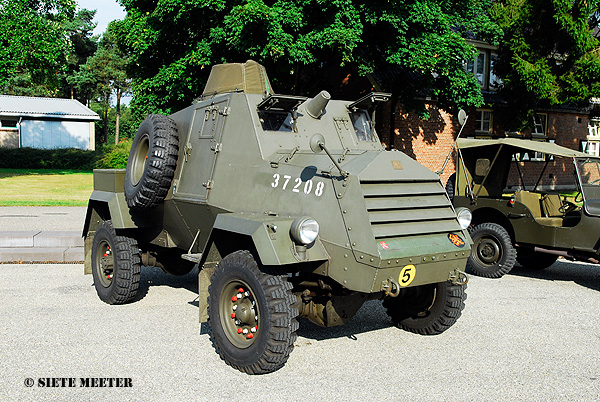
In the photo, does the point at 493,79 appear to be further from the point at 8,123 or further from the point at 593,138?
the point at 8,123

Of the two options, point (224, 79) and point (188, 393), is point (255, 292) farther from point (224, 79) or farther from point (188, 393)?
point (224, 79)

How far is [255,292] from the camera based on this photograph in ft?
16.5

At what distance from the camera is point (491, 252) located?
9930 millimetres

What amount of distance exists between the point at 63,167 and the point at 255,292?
120 feet

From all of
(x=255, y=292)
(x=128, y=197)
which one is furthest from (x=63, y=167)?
(x=255, y=292)

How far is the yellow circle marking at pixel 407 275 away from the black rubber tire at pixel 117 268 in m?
3.66

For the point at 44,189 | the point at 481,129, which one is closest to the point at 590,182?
the point at 481,129

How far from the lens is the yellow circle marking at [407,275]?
4.98 metres

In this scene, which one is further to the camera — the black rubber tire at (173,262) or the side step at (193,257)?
the black rubber tire at (173,262)

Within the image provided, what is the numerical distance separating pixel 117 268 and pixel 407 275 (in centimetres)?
386

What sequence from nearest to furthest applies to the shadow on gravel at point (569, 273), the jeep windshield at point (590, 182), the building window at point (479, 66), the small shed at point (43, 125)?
the jeep windshield at point (590, 182) → the shadow on gravel at point (569, 273) → the building window at point (479, 66) → the small shed at point (43, 125)

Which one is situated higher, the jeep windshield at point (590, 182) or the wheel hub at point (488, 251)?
the jeep windshield at point (590, 182)

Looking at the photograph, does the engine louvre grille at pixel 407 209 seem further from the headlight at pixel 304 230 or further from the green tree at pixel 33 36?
the green tree at pixel 33 36

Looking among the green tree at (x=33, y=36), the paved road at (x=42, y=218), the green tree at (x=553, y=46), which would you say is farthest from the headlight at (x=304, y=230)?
the green tree at (x=33, y=36)
